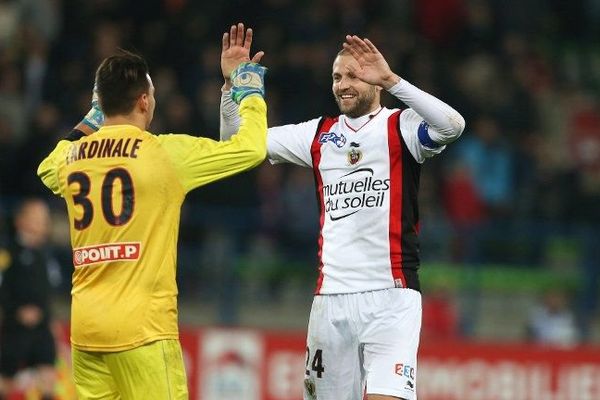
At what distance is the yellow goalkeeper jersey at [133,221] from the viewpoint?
5828 millimetres

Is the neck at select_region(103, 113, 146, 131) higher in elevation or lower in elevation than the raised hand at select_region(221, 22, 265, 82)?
lower

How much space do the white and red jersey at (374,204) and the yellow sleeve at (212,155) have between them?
51.8 inches

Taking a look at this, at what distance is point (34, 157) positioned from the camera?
13.9m

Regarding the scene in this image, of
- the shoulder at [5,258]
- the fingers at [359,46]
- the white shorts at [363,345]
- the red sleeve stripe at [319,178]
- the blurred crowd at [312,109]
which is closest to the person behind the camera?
the fingers at [359,46]

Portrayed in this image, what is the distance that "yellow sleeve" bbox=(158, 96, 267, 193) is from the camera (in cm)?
587

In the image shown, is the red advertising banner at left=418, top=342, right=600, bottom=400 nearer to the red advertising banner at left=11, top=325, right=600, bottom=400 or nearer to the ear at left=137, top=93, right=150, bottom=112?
the red advertising banner at left=11, top=325, right=600, bottom=400

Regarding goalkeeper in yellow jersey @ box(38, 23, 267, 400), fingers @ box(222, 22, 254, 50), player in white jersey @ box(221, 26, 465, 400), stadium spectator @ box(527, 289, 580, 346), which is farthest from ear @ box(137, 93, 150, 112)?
stadium spectator @ box(527, 289, 580, 346)

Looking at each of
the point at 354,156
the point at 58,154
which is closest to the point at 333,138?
the point at 354,156

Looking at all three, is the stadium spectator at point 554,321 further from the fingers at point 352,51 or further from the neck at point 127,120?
the neck at point 127,120

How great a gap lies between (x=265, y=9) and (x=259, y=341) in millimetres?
4715

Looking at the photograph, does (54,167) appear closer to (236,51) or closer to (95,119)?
(95,119)

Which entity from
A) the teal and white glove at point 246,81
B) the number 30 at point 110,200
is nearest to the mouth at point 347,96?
→ the teal and white glove at point 246,81

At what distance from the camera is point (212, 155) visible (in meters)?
5.88

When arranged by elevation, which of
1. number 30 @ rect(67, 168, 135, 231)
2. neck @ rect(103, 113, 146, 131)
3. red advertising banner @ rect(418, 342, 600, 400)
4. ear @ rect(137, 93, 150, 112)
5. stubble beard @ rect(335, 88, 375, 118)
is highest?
stubble beard @ rect(335, 88, 375, 118)
